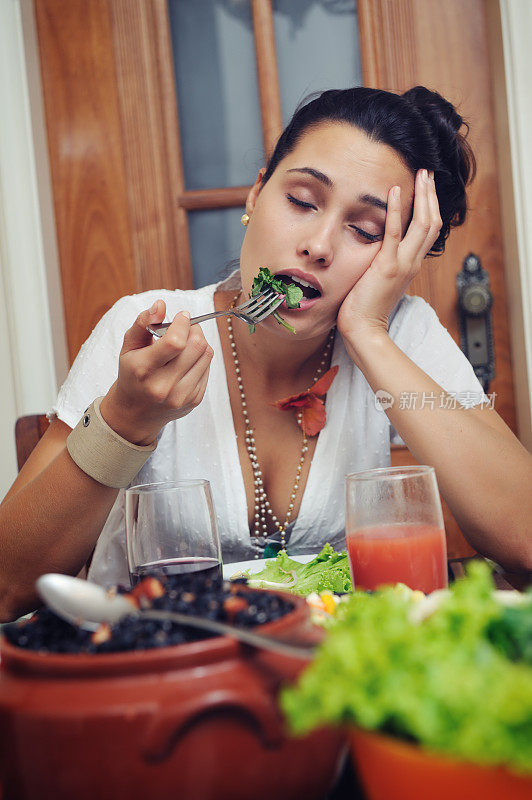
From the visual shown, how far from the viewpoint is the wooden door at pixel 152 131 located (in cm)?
210

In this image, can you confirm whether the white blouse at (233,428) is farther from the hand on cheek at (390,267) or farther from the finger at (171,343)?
the finger at (171,343)

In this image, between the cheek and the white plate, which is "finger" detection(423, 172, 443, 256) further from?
the white plate

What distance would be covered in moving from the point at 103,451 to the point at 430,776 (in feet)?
2.30

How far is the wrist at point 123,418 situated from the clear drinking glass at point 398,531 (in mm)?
297

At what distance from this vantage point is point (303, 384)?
5.38 ft

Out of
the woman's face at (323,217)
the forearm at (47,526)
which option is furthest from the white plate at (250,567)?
the woman's face at (323,217)

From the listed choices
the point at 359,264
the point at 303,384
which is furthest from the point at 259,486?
the point at 359,264

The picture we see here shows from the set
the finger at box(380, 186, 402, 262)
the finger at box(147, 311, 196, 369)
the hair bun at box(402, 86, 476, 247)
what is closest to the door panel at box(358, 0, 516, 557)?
the hair bun at box(402, 86, 476, 247)

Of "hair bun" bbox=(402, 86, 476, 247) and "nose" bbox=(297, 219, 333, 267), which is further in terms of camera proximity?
"hair bun" bbox=(402, 86, 476, 247)

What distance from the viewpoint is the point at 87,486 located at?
1032mm

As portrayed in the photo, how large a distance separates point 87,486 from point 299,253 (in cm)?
56

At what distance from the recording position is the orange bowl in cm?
35

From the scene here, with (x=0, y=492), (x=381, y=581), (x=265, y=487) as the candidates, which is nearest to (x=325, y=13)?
(x=265, y=487)

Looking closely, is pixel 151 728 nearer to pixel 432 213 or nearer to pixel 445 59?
pixel 432 213
